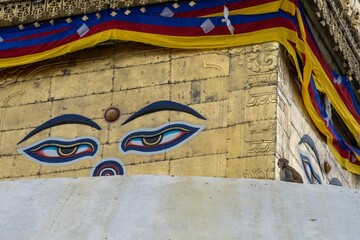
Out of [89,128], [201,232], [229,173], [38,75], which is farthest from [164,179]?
[38,75]

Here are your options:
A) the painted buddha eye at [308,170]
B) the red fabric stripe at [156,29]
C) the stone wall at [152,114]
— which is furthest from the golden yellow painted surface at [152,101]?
A: the painted buddha eye at [308,170]

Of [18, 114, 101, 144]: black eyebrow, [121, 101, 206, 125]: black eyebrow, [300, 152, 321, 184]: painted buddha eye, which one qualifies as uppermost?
[121, 101, 206, 125]: black eyebrow

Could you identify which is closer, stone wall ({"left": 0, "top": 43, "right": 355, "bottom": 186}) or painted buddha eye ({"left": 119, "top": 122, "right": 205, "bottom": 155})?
stone wall ({"left": 0, "top": 43, "right": 355, "bottom": 186})

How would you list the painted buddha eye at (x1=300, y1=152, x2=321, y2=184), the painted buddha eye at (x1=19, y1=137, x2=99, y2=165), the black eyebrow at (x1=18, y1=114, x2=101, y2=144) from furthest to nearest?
1. the painted buddha eye at (x1=300, y1=152, x2=321, y2=184)
2. the black eyebrow at (x1=18, y1=114, x2=101, y2=144)
3. the painted buddha eye at (x1=19, y1=137, x2=99, y2=165)

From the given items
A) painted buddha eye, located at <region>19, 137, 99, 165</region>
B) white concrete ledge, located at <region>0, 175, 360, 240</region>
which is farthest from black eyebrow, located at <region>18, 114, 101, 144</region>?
white concrete ledge, located at <region>0, 175, 360, 240</region>

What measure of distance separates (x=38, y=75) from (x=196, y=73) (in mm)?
2658

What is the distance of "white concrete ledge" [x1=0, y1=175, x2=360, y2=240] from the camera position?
10000mm

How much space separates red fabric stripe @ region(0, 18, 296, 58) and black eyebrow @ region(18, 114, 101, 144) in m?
1.11

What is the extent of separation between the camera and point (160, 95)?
1638cm

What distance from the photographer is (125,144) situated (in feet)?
53.6

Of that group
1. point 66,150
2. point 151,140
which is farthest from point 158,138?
point 66,150

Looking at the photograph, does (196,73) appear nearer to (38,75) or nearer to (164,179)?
(38,75)

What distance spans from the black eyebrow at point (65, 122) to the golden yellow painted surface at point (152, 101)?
0.06 m

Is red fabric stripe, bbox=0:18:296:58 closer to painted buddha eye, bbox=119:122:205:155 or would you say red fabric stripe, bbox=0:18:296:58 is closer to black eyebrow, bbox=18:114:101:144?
black eyebrow, bbox=18:114:101:144
